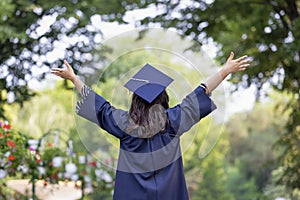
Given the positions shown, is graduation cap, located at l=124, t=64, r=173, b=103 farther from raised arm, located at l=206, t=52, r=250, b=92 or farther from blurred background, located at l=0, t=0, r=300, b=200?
blurred background, located at l=0, t=0, r=300, b=200

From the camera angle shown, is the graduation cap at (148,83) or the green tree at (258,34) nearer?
the graduation cap at (148,83)

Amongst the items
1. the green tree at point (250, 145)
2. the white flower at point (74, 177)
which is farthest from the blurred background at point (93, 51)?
the green tree at point (250, 145)

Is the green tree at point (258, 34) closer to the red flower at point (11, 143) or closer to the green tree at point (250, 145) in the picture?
the red flower at point (11, 143)

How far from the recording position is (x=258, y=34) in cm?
729

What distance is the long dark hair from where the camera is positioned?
2.90 meters

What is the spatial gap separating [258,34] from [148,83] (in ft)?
15.0

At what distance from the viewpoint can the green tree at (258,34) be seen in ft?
21.6

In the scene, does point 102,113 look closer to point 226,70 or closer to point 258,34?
point 226,70

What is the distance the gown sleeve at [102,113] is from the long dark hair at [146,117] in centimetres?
6

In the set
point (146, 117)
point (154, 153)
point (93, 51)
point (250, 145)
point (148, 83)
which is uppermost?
point (148, 83)

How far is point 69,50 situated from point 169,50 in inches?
125

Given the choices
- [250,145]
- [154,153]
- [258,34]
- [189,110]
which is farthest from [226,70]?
[250,145]

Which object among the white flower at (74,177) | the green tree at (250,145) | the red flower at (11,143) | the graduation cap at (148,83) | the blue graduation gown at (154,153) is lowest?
the green tree at (250,145)

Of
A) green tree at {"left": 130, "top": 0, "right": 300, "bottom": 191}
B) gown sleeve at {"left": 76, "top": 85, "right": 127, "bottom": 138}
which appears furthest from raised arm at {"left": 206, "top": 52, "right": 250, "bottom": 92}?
green tree at {"left": 130, "top": 0, "right": 300, "bottom": 191}
